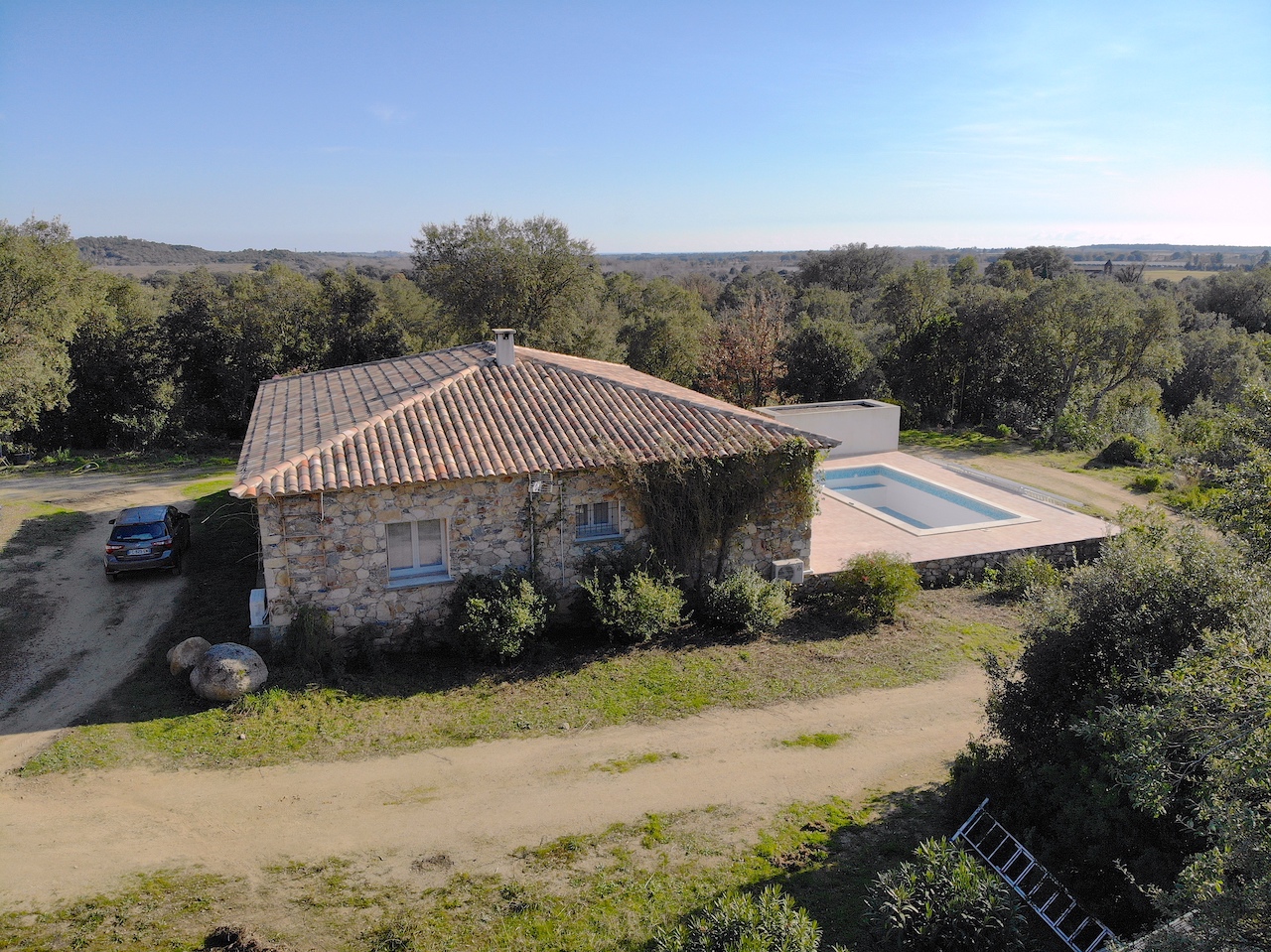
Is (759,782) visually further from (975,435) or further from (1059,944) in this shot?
(975,435)

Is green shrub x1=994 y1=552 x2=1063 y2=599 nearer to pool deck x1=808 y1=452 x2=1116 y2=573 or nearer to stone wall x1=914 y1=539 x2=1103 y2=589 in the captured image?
stone wall x1=914 y1=539 x2=1103 y2=589

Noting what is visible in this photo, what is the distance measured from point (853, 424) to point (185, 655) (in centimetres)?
2164

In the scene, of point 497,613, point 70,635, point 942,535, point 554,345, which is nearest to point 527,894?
point 497,613

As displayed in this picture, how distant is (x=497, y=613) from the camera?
1353 centimetres

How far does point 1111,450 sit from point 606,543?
22.6 meters

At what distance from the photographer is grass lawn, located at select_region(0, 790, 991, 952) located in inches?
310

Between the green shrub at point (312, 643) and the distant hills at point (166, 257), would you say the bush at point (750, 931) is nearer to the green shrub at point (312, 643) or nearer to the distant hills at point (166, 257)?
the green shrub at point (312, 643)

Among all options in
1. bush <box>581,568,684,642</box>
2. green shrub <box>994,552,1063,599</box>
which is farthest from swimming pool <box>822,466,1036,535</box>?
bush <box>581,568,684,642</box>

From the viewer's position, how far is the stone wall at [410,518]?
42.7 ft

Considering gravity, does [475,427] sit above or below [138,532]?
above

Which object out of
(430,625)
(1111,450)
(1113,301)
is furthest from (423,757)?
(1113,301)

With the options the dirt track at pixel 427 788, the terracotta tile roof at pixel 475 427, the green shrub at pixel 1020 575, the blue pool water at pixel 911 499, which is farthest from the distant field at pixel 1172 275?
the dirt track at pixel 427 788

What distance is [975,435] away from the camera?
3359 centimetres

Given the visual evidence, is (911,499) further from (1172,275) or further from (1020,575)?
(1172,275)
